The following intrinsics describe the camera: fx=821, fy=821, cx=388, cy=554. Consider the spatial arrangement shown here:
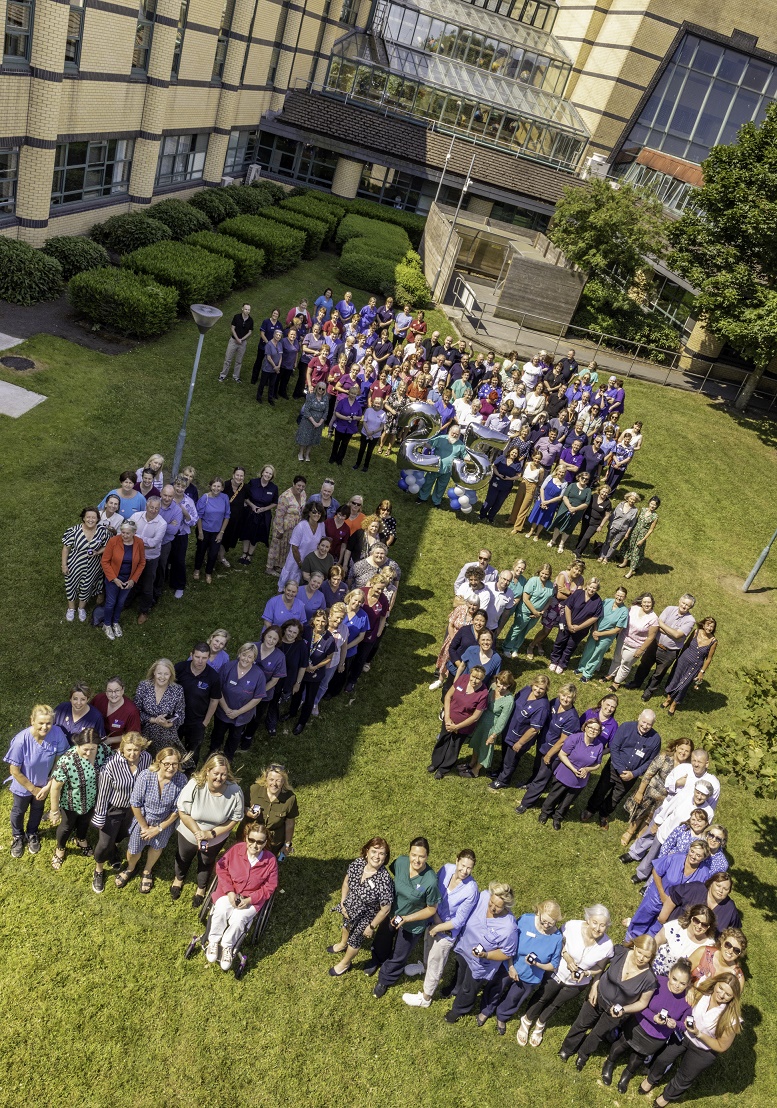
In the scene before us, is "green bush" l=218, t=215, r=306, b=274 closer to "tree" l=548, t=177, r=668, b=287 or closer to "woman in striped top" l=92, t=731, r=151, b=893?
"tree" l=548, t=177, r=668, b=287

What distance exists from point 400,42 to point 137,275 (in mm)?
30762

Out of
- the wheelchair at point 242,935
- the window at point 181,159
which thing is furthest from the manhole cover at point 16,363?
the window at point 181,159

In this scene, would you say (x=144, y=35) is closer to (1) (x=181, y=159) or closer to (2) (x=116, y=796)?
(1) (x=181, y=159)

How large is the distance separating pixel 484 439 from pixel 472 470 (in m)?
0.67

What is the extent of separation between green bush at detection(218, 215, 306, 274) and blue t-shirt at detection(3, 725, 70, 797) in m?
21.1

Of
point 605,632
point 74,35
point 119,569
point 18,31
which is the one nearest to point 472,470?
point 605,632

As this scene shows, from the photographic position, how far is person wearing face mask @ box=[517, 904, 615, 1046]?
687cm

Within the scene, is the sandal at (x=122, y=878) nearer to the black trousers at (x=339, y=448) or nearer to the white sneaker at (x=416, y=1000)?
the white sneaker at (x=416, y=1000)

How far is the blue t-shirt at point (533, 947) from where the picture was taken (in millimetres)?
6910

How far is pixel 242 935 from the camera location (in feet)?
22.7

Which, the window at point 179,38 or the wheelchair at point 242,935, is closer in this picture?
the wheelchair at point 242,935

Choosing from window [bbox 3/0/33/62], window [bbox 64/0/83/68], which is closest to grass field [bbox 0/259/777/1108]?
window [bbox 3/0/33/62]

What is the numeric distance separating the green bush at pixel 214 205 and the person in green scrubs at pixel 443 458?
15894 millimetres

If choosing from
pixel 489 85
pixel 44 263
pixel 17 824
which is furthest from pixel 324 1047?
pixel 489 85
